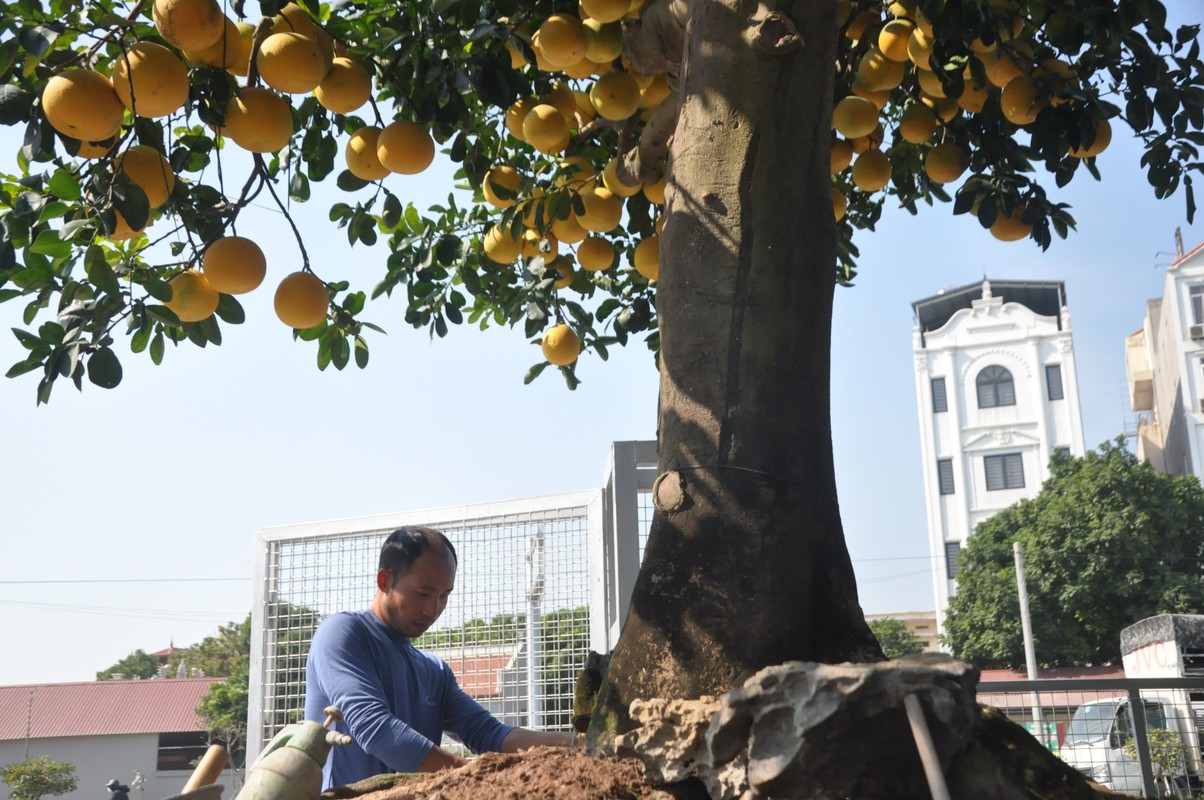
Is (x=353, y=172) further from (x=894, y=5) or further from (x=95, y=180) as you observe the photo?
(x=894, y=5)

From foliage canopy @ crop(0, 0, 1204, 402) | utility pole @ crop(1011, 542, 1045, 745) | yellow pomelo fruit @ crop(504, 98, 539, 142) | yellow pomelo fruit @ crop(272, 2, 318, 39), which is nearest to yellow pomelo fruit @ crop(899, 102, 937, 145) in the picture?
foliage canopy @ crop(0, 0, 1204, 402)

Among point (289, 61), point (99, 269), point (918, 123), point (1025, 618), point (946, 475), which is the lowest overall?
point (1025, 618)

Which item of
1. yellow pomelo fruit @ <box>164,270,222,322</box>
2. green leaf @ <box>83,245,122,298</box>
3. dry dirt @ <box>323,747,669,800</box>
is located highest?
yellow pomelo fruit @ <box>164,270,222,322</box>

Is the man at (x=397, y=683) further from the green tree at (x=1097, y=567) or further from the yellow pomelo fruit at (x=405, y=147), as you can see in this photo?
the green tree at (x=1097, y=567)

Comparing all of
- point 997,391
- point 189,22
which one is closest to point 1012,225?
point 189,22

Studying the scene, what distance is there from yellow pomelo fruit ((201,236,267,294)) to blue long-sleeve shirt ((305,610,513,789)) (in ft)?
4.66

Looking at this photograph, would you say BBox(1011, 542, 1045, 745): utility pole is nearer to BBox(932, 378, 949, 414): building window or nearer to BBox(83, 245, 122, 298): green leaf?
BBox(932, 378, 949, 414): building window

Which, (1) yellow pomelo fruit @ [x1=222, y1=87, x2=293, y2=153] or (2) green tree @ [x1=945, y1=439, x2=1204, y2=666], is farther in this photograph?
(2) green tree @ [x1=945, y1=439, x2=1204, y2=666]

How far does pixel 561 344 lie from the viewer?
11.8ft

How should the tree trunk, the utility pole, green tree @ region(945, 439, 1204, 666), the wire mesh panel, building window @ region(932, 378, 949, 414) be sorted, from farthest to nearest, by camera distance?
building window @ region(932, 378, 949, 414) < green tree @ region(945, 439, 1204, 666) < the utility pole < the wire mesh panel < the tree trunk

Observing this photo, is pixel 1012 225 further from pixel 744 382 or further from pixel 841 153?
pixel 744 382

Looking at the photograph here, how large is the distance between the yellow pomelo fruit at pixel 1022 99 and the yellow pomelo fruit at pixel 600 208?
111cm

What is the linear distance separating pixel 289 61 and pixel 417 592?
2.06m

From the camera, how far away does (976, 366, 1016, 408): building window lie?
46.6m
